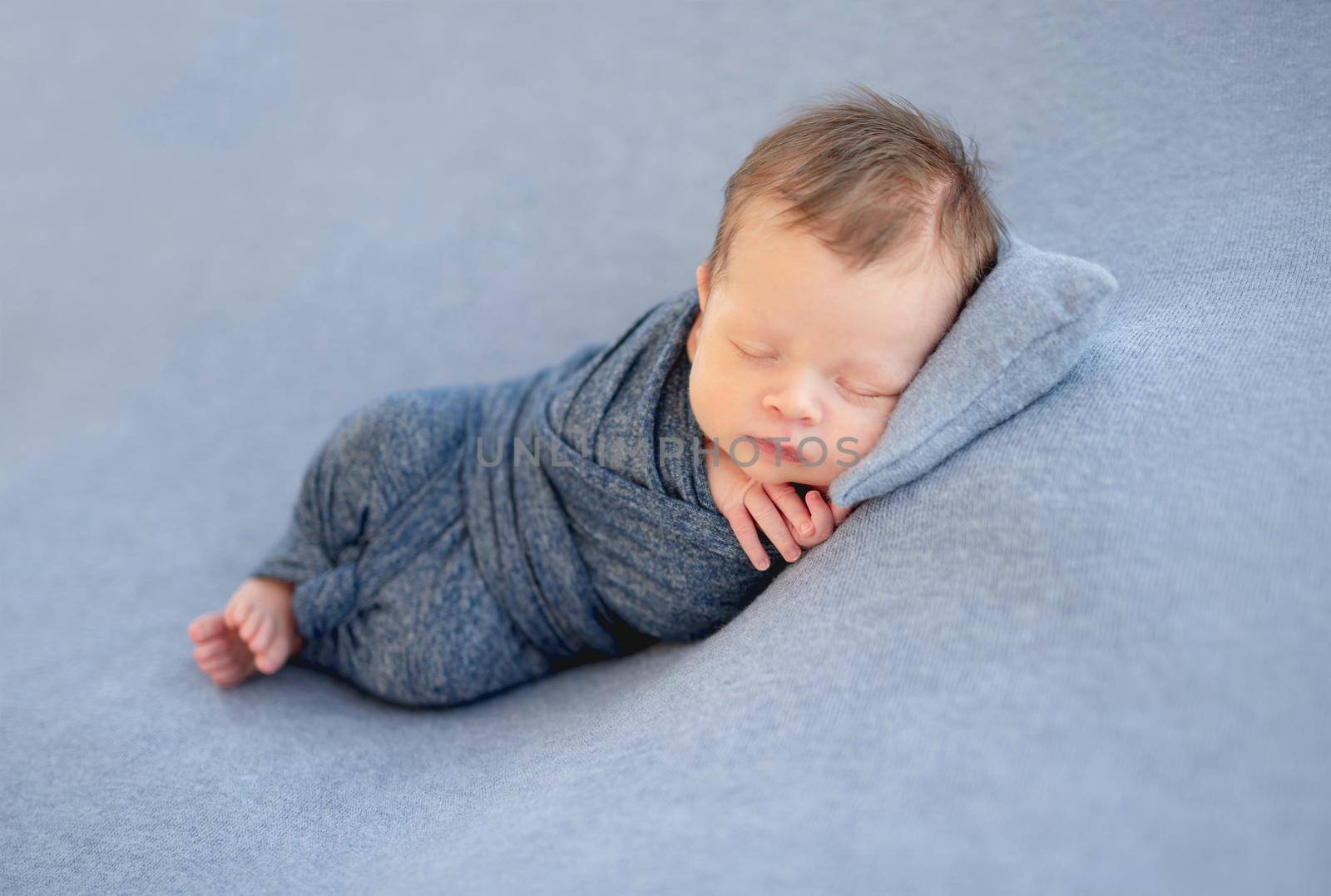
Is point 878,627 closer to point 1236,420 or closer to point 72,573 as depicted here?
point 1236,420

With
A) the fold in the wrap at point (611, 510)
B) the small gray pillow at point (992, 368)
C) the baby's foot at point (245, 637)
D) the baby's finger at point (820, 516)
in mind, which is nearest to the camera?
the small gray pillow at point (992, 368)

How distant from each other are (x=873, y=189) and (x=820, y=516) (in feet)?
1.05

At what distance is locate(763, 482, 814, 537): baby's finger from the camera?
0.99 m

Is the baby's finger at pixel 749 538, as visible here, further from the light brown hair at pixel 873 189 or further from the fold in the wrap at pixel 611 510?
the light brown hair at pixel 873 189

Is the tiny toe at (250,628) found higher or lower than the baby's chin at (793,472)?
lower

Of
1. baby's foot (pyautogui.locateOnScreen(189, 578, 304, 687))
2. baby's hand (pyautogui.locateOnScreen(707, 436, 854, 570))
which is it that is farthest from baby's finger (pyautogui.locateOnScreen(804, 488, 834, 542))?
baby's foot (pyautogui.locateOnScreen(189, 578, 304, 687))

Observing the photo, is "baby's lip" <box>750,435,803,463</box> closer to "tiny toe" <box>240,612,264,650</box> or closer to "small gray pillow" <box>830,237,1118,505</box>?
"small gray pillow" <box>830,237,1118,505</box>

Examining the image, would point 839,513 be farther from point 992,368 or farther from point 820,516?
point 992,368

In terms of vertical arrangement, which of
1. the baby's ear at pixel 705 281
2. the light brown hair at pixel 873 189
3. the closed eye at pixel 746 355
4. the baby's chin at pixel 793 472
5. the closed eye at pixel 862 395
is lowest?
the baby's chin at pixel 793 472

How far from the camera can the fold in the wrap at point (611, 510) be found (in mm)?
1093

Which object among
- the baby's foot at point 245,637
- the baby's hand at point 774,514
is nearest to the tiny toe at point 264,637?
the baby's foot at point 245,637

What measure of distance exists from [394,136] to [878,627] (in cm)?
138

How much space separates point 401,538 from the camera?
1262 mm

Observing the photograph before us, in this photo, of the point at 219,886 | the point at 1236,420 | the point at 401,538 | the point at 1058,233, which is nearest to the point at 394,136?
the point at 401,538
